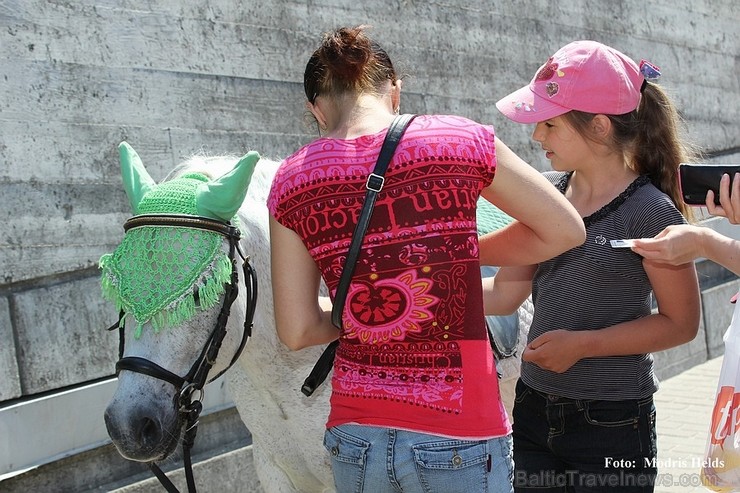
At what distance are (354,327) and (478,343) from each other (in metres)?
0.27

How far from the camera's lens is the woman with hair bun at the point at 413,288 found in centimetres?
187

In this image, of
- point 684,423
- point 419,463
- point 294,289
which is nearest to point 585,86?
point 294,289

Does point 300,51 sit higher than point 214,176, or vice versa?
point 300,51

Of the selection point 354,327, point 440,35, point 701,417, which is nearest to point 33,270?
point 354,327

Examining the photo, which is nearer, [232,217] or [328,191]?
[328,191]

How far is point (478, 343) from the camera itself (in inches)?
75.7

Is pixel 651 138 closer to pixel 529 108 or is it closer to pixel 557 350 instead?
pixel 529 108

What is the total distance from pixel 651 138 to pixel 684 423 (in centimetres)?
396

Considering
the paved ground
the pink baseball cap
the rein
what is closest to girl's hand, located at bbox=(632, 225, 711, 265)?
the pink baseball cap

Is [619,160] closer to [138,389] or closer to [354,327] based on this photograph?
[354,327]

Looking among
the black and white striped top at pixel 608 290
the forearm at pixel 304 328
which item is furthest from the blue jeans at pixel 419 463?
the black and white striped top at pixel 608 290

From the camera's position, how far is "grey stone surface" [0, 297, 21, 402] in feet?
12.0

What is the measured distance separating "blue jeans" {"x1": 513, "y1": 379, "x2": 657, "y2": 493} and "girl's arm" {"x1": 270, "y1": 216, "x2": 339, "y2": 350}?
86 cm

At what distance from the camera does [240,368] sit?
2914mm
